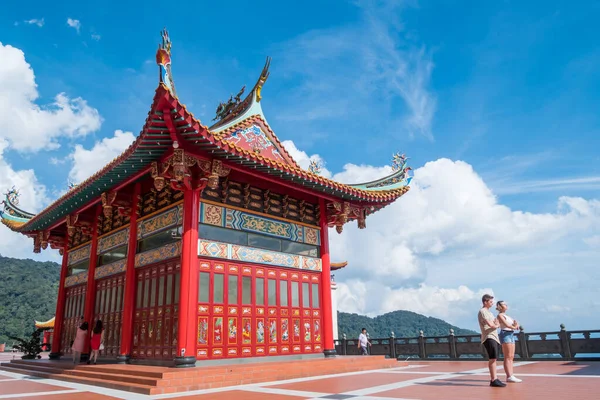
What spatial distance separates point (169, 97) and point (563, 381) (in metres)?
Result: 10.1

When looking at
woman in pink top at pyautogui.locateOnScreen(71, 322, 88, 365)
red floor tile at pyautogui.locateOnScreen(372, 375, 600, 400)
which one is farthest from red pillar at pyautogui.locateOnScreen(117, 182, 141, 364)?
red floor tile at pyautogui.locateOnScreen(372, 375, 600, 400)

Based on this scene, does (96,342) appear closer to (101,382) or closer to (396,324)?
(101,382)

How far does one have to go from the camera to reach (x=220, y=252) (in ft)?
41.7

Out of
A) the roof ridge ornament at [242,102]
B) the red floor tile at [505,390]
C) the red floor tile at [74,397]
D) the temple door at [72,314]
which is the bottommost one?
the red floor tile at [74,397]

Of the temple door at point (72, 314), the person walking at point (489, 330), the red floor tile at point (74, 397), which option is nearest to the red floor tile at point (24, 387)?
the red floor tile at point (74, 397)

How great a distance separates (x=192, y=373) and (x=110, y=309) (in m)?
6.80

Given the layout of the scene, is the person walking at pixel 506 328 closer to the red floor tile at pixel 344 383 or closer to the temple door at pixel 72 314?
the red floor tile at pixel 344 383

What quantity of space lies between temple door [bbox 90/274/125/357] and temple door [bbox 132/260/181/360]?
4.57 feet

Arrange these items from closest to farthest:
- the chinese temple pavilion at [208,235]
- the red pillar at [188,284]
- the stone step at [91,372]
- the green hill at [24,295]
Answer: the stone step at [91,372] < the red pillar at [188,284] < the chinese temple pavilion at [208,235] < the green hill at [24,295]

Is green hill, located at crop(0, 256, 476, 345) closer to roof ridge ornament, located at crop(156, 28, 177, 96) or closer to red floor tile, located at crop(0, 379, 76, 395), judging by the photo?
red floor tile, located at crop(0, 379, 76, 395)

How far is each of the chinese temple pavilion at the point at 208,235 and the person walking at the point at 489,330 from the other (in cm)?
653

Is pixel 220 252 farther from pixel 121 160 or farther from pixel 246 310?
pixel 121 160

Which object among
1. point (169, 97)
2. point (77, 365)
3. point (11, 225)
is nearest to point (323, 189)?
point (169, 97)

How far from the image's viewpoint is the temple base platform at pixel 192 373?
31.3 ft
